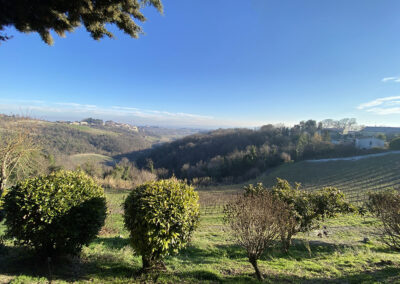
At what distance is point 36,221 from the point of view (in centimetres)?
327

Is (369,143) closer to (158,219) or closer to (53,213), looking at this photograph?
(158,219)

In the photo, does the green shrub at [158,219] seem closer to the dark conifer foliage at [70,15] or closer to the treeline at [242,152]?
the dark conifer foliage at [70,15]

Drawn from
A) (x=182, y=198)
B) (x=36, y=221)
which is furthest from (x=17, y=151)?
(x=182, y=198)

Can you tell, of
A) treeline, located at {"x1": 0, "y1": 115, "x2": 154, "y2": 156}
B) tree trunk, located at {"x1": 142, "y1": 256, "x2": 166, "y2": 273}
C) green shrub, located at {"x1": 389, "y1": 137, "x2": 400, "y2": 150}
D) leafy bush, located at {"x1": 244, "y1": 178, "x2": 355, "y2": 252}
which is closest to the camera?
tree trunk, located at {"x1": 142, "y1": 256, "x2": 166, "y2": 273}

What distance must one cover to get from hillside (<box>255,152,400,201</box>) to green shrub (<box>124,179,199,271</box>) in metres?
28.9

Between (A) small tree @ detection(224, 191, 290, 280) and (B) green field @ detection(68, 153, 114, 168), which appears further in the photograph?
(B) green field @ detection(68, 153, 114, 168)

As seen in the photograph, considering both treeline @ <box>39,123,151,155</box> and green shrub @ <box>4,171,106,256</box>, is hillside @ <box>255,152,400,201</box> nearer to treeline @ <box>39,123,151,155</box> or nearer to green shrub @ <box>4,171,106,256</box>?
green shrub @ <box>4,171,106,256</box>

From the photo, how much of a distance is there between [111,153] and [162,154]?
3864 centimetres

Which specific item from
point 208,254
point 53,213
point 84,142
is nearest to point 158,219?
point 53,213

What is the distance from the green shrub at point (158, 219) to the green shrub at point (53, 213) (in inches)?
36.3

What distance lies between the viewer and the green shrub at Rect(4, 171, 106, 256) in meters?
3.25

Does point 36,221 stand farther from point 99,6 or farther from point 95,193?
point 99,6

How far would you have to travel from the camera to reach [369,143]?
174 feet

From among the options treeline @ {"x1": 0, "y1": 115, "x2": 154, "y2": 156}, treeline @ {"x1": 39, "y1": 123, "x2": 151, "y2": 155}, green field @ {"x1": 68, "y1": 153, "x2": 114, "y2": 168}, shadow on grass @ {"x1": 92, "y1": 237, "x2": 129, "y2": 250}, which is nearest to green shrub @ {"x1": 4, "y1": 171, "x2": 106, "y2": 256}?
shadow on grass @ {"x1": 92, "y1": 237, "x2": 129, "y2": 250}
